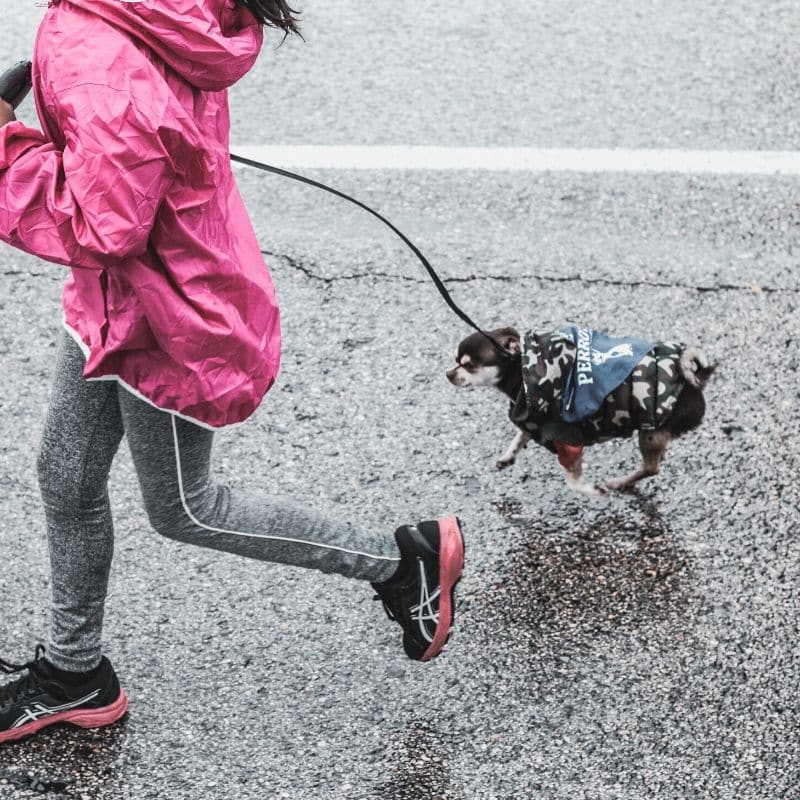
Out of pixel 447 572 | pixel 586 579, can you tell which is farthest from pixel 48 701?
pixel 586 579

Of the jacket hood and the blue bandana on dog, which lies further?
the blue bandana on dog

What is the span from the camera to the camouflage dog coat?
357cm

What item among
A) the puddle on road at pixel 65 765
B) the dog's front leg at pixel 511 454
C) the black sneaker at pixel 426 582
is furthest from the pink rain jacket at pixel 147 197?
the dog's front leg at pixel 511 454

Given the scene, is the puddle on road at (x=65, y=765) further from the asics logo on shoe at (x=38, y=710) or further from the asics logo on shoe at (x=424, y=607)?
the asics logo on shoe at (x=424, y=607)

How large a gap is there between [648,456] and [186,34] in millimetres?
1980

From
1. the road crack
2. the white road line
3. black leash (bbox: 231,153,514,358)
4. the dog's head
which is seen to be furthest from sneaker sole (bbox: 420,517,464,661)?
the white road line

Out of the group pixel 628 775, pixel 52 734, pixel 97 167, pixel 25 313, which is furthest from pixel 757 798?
pixel 25 313

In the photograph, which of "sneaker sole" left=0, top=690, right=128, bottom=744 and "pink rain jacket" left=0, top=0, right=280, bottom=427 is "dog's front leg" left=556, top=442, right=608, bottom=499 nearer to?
"pink rain jacket" left=0, top=0, right=280, bottom=427

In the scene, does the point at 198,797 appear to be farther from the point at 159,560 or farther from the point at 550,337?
the point at 550,337

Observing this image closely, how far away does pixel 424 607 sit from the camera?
122 inches

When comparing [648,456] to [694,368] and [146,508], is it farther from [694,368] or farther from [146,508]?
[146,508]

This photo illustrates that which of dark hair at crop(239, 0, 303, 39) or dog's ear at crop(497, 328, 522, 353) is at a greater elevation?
dark hair at crop(239, 0, 303, 39)

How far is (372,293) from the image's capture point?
4605 mm

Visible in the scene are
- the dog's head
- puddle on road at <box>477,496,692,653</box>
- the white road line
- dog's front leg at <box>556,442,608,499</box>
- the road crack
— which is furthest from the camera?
A: the white road line
